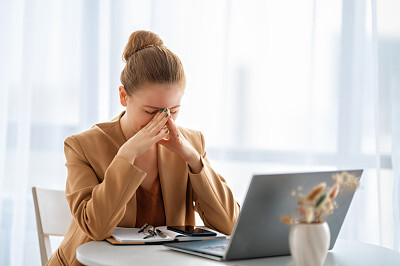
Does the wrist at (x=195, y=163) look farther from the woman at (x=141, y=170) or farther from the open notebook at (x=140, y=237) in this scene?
the open notebook at (x=140, y=237)

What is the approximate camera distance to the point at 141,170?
141 cm

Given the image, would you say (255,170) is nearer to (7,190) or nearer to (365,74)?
(365,74)

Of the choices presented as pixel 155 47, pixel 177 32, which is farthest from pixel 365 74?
pixel 155 47

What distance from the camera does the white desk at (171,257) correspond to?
109 centimetres

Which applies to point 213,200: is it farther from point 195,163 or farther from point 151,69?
point 151,69

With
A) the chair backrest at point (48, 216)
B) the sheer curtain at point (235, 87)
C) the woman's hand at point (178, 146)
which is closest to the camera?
the woman's hand at point (178, 146)

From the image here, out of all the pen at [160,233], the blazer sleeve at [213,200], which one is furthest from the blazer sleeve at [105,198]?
the blazer sleeve at [213,200]

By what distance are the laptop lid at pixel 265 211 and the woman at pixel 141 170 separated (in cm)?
38

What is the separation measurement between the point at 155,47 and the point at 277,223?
71 centimetres

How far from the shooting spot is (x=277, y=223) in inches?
43.6

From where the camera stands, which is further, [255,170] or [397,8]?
[255,170]

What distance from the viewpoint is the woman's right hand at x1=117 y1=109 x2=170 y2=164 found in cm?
138

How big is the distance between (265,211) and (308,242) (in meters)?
0.12

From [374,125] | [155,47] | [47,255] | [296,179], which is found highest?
[155,47]
